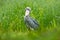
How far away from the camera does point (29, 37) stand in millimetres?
4238

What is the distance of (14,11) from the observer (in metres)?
6.84

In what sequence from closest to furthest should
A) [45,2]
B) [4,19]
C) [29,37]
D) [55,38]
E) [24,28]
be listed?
[55,38] → [29,37] → [24,28] → [4,19] → [45,2]

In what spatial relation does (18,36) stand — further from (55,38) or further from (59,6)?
(59,6)

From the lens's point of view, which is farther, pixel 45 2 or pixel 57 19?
pixel 45 2

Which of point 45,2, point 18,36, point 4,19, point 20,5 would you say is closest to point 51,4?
point 45,2

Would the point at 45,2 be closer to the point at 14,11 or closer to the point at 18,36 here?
the point at 14,11

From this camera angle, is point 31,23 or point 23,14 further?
point 23,14

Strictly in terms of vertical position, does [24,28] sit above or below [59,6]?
below

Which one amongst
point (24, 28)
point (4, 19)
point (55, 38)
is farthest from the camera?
point (4, 19)

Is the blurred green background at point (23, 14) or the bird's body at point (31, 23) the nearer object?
the bird's body at point (31, 23)

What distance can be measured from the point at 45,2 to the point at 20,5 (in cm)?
64

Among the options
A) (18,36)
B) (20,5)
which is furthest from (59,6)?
(18,36)

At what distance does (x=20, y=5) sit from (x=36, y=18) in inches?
30.3

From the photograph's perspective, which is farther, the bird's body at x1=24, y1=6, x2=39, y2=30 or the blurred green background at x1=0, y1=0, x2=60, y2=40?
the blurred green background at x1=0, y1=0, x2=60, y2=40
